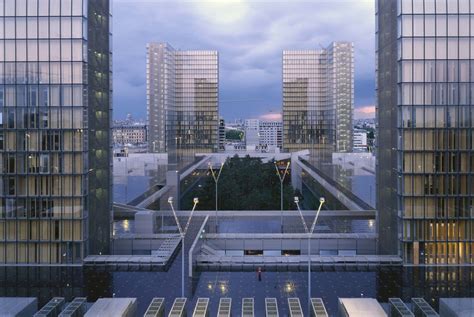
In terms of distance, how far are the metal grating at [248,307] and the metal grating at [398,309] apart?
262 inches

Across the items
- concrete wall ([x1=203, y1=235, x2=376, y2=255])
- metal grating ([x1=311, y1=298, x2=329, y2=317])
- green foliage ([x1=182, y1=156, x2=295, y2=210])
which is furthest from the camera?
green foliage ([x1=182, y1=156, x2=295, y2=210])

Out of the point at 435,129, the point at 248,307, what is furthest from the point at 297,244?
the point at 248,307

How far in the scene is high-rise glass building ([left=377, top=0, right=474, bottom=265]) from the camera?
3769cm

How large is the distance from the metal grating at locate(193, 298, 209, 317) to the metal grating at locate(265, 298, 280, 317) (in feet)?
9.64

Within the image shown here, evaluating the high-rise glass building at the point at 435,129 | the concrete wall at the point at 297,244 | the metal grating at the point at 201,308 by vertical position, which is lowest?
the metal grating at the point at 201,308

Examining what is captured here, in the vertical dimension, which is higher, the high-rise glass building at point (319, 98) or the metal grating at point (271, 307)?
the high-rise glass building at point (319, 98)

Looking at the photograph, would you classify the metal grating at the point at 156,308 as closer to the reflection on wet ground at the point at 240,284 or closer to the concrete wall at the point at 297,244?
the reflection on wet ground at the point at 240,284

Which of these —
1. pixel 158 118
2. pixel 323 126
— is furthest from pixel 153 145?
pixel 323 126

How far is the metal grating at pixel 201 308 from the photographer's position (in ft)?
87.7

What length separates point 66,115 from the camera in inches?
1502

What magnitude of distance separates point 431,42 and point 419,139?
6.53 m

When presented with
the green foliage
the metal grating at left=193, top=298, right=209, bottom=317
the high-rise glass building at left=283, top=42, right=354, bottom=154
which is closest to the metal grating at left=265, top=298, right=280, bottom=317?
the metal grating at left=193, top=298, right=209, bottom=317

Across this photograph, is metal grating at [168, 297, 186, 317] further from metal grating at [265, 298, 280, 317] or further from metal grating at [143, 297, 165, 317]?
metal grating at [265, 298, 280, 317]

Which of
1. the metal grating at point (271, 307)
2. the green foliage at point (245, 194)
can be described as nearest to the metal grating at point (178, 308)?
the metal grating at point (271, 307)
